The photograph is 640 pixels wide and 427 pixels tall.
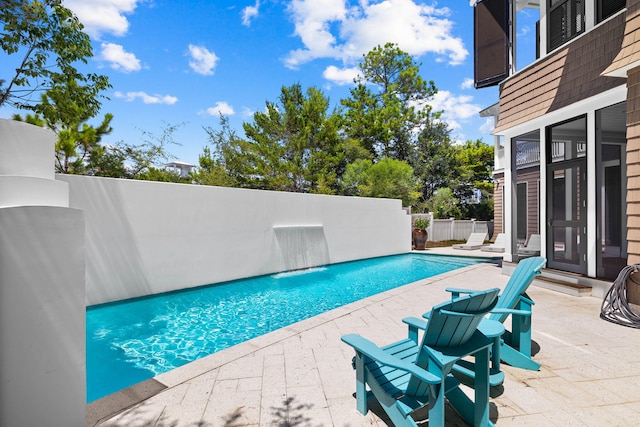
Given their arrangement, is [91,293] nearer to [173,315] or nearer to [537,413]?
[173,315]

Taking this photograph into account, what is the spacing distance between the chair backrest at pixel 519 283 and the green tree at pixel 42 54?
9.67 meters

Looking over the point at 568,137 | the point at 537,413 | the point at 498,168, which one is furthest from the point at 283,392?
the point at 498,168

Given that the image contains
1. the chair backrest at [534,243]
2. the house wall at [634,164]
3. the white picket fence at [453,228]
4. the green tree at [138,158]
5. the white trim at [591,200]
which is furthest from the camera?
the white picket fence at [453,228]

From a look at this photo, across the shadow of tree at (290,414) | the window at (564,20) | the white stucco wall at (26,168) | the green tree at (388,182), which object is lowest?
the shadow of tree at (290,414)

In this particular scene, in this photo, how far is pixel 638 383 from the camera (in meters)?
2.75

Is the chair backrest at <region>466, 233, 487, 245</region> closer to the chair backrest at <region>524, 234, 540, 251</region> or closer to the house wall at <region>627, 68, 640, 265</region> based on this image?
the chair backrest at <region>524, 234, 540, 251</region>


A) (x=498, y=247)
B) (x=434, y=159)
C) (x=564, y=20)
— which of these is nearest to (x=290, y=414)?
(x=564, y=20)

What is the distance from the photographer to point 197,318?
5.99m

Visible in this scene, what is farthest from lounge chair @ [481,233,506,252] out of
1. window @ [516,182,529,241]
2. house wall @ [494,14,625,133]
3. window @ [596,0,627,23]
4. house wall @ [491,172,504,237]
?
window @ [596,0,627,23]

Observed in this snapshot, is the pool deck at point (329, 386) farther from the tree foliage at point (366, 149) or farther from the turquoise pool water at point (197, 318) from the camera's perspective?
the tree foliage at point (366, 149)

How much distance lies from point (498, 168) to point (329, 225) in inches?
370

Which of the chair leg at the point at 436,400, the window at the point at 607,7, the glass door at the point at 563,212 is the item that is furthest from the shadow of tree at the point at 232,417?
the window at the point at 607,7

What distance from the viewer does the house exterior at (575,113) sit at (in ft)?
16.2

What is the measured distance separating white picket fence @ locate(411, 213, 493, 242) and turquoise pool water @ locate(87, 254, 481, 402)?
29.0 feet
